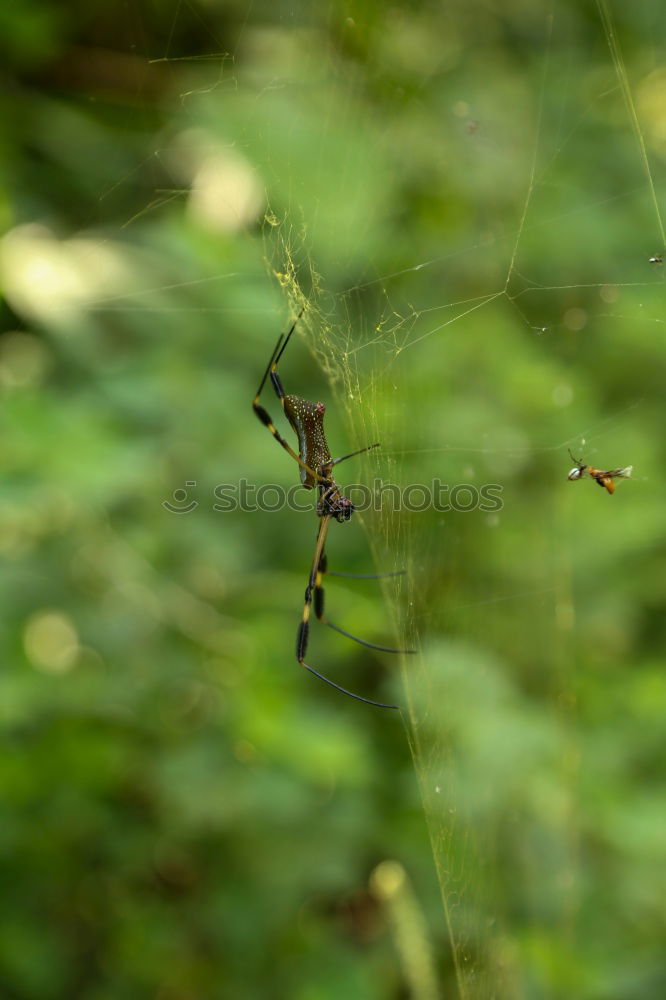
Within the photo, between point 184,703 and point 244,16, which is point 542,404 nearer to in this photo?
point 184,703

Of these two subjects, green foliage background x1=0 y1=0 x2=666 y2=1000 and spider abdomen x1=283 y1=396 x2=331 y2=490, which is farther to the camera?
green foliage background x1=0 y1=0 x2=666 y2=1000

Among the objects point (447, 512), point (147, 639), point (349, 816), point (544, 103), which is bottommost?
point (349, 816)

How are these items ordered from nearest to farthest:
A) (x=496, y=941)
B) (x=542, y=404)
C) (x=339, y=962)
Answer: (x=496, y=941)
(x=339, y=962)
(x=542, y=404)

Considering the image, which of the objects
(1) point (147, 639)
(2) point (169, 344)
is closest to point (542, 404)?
(2) point (169, 344)

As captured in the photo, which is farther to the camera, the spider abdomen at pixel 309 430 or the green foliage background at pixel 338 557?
the green foliage background at pixel 338 557
